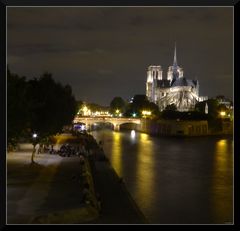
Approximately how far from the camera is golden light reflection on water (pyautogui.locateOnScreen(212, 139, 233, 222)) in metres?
6.92

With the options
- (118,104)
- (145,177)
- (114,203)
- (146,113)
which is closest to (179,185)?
(145,177)

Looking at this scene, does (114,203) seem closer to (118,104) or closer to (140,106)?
(140,106)

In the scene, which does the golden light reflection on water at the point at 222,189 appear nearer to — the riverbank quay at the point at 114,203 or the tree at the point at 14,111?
the riverbank quay at the point at 114,203

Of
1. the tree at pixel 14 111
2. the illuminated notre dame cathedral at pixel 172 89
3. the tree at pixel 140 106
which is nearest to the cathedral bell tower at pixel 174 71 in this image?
the illuminated notre dame cathedral at pixel 172 89

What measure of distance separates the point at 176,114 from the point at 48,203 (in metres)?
28.0

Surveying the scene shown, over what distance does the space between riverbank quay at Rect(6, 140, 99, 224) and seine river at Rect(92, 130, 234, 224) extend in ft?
3.32

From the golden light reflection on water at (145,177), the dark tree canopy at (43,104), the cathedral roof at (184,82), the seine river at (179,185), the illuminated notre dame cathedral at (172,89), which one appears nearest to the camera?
the seine river at (179,185)

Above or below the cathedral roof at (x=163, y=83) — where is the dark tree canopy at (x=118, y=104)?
below

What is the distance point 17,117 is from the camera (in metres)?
6.02

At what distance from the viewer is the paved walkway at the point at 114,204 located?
201 inches

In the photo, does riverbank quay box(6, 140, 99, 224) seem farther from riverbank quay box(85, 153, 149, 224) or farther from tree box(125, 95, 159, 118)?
tree box(125, 95, 159, 118)

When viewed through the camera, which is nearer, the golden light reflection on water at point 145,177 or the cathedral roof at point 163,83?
the golden light reflection on water at point 145,177

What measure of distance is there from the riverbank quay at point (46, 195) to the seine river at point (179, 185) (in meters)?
1.01

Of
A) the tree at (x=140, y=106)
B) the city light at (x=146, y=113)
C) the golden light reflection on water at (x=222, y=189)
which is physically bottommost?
the golden light reflection on water at (x=222, y=189)
